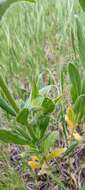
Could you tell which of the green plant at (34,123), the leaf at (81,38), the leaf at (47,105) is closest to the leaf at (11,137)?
the green plant at (34,123)

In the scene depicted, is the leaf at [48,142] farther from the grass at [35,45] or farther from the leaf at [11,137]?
the grass at [35,45]

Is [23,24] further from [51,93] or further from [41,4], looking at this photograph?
Result: [51,93]

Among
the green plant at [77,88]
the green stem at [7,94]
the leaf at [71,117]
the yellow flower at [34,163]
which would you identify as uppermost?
the green stem at [7,94]

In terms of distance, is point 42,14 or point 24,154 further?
point 42,14

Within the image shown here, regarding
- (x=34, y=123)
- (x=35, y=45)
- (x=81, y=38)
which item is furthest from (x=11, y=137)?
(x=35, y=45)

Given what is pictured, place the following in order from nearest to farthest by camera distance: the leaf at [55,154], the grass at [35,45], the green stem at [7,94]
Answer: the green stem at [7,94] < the leaf at [55,154] < the grass at [35,45]

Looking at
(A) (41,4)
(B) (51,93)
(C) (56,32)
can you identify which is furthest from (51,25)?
(B) (51,93)

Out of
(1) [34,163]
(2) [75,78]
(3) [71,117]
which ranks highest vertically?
(2) [75,78]

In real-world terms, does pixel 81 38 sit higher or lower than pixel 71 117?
higher

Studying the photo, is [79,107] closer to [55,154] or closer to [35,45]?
[55,154]
